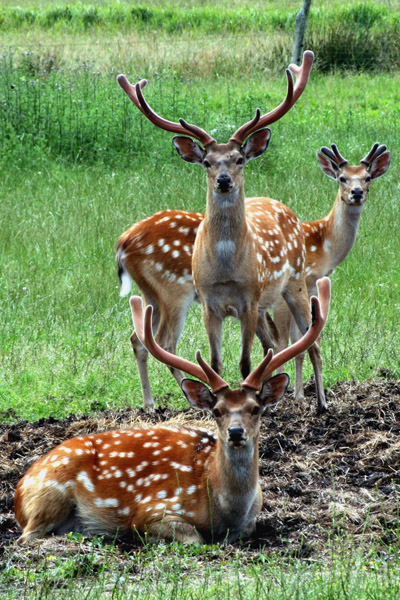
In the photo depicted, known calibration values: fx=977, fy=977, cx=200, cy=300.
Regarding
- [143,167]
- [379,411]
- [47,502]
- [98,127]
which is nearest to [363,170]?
[379,411]

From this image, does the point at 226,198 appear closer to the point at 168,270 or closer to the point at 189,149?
the point at 189,149

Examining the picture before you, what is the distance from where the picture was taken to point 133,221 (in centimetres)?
1075

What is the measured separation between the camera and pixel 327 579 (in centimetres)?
372

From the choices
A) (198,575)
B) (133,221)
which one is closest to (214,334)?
(198,575)

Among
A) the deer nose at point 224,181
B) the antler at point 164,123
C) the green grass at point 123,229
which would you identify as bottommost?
the green grass at point 123,229

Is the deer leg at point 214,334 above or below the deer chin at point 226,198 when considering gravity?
below

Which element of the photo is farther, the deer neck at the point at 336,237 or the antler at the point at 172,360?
the deer neck at the point at 336,237

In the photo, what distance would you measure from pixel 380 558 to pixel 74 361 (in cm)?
361

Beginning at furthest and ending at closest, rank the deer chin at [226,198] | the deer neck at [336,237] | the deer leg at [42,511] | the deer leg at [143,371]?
the deer neck at [336,237], the deer leg at [143,371], the deer chin at [226,198], the deer leg at [42,511]

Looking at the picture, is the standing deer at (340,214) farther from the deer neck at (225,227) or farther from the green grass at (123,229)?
the deer neck at (225,227)

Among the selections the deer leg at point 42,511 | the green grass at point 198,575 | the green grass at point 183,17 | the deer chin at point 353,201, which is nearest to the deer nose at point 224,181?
the deer leg at point 42,511

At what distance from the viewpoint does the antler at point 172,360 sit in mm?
4531

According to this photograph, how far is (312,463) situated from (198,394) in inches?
47.0

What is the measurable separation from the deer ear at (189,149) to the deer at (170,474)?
4.63ft
